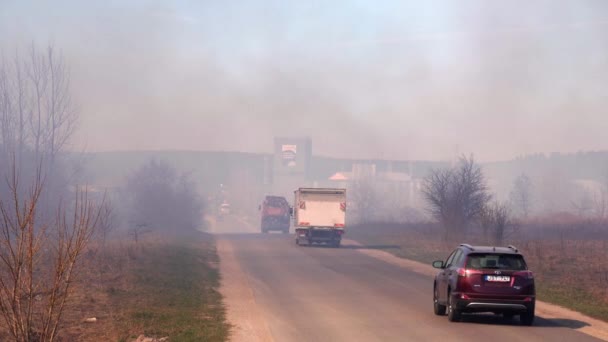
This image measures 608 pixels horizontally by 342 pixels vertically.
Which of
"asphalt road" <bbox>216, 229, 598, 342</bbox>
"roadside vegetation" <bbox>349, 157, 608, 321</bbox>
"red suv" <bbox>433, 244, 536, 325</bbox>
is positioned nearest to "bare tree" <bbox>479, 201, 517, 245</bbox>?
"roadside vegetation" <bbox>349, 157, 608, 321</bbox>

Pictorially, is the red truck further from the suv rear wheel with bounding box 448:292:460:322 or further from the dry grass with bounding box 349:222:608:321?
the suv rear wheel with bounding box 448:292:460:322

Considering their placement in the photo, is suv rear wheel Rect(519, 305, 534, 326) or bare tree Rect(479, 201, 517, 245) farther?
bare tree Rect(479, 201, 517, 245)

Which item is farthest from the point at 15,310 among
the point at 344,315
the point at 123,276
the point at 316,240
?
the point at 316,240

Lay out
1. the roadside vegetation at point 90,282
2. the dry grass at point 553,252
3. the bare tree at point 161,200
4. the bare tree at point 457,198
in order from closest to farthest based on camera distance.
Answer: the roadside vegetation at point 90,282 < the dry grass at point 553,252 < the bare tree at point 457,198 < the bare tree at point 161,200

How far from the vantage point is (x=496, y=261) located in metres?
16.4

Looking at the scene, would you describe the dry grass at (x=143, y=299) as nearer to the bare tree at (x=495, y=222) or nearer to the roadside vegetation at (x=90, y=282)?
the roadside vegetation at (x=90, y=282)

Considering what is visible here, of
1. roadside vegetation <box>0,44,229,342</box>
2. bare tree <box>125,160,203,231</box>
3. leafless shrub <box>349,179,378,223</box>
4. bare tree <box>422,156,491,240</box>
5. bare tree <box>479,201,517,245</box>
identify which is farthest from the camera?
leafless shrub <box>349,179,378,223</box>

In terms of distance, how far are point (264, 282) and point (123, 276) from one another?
496 centimetres

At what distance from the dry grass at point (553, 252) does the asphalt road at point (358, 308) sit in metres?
4.01

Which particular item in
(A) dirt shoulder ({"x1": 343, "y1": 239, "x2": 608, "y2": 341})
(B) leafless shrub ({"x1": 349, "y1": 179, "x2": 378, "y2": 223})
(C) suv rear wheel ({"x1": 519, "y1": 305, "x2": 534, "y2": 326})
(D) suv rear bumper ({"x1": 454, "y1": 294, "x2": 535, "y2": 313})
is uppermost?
(B) leafless shrub ({"x1": 349, "y1": 179, "x2": 378, "y2": 223})

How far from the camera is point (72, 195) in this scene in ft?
249

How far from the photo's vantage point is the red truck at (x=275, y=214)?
75.8m

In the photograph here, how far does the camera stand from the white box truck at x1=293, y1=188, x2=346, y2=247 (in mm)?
49125

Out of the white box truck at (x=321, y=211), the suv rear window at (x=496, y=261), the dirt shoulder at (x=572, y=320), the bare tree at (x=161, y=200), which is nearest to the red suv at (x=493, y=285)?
the suv rear window at (x=496, y=261)
